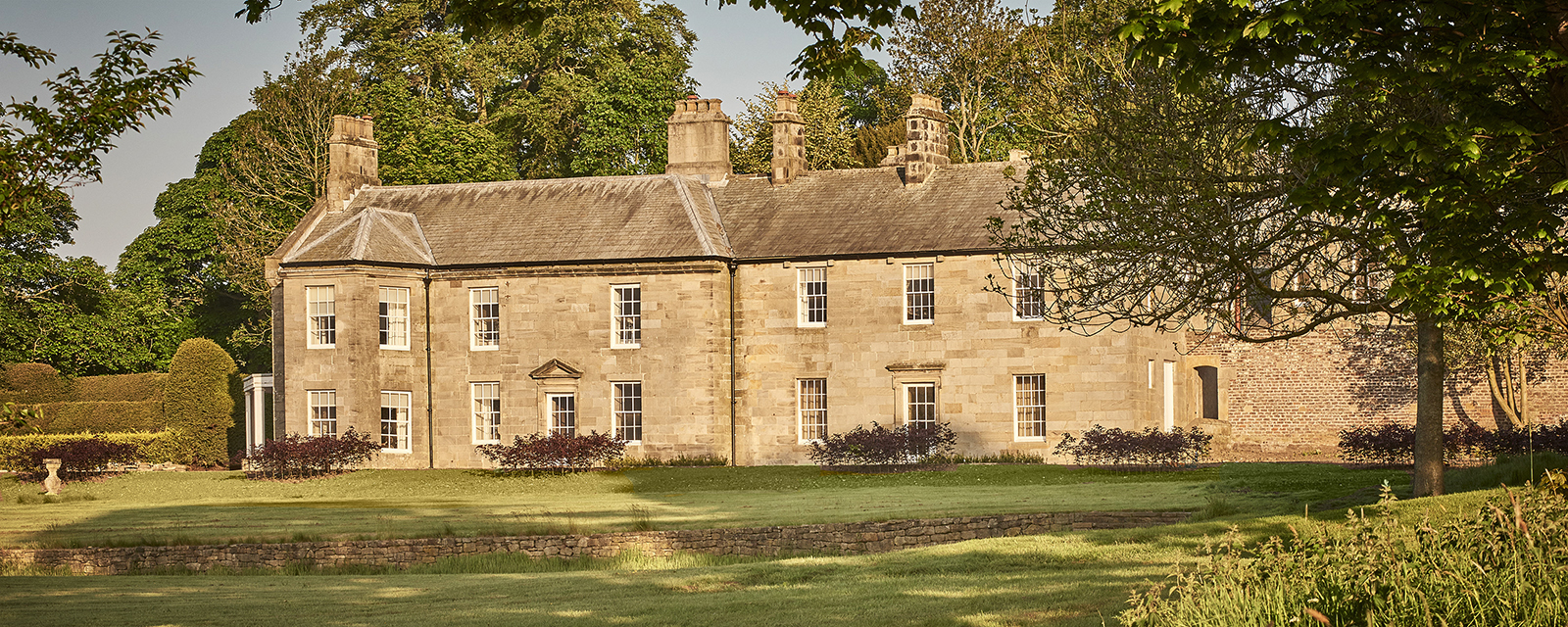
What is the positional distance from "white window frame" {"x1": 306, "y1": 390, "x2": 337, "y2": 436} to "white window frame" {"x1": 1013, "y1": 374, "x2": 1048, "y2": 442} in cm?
1704

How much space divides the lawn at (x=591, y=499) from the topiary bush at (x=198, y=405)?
6.88 metres

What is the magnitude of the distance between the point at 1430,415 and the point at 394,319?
26714mm

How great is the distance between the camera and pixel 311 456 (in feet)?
115

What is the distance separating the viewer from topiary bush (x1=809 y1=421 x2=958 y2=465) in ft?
105

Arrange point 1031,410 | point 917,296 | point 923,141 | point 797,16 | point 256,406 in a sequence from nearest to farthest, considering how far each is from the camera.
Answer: point 797,16 → point 1031,410 → point 917,296 → point 923,141 → point 256,406

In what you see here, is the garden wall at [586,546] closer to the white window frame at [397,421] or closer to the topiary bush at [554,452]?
the topiary bush at [554,452]

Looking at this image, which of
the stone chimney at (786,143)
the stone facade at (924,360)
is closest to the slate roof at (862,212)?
the stone chimney at (786,143)

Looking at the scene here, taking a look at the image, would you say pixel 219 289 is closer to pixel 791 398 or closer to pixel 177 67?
pixel 791 398

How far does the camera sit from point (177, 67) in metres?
11.2

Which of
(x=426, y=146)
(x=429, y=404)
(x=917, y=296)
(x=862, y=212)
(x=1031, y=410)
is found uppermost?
(x=426, y=146)

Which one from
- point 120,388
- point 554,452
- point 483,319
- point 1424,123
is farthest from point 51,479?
point 1424,123

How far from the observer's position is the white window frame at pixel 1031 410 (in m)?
34.6

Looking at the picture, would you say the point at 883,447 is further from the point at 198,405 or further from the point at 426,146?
the point at 426,146

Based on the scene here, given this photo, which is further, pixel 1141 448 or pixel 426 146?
pixel 426 146
